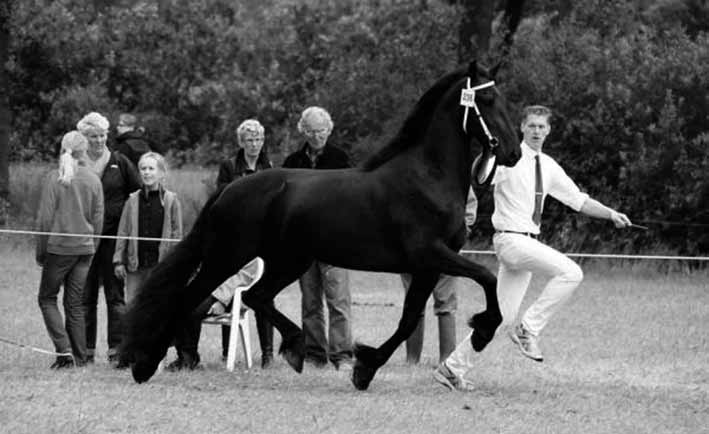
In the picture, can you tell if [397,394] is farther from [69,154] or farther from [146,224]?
[69,154]

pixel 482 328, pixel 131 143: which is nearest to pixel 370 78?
pixel 131 143

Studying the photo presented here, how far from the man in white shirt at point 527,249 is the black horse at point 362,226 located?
445mm

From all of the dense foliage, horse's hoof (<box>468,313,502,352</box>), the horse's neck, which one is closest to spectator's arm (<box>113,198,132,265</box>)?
the horse's neck

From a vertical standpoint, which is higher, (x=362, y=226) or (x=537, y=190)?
(x=537, y=190)

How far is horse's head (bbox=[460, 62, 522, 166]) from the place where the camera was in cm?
931

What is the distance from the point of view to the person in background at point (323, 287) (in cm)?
1161

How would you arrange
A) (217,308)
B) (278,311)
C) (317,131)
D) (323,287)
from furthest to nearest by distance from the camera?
1. (323,287)
2. (317,131)
3. (217,308)
4. (278,311)

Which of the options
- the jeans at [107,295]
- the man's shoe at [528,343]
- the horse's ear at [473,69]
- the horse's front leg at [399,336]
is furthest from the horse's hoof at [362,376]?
the jeans at [107,295]

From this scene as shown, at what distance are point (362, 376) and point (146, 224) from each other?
265 cm

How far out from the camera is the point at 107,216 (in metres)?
12.0

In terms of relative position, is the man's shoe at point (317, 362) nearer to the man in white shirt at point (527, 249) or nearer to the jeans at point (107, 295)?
the jeans at point (107, 295)

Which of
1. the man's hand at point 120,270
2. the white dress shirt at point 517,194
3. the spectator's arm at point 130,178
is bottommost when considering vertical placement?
the man's hand at point 120,270

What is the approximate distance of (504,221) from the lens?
9.84 m

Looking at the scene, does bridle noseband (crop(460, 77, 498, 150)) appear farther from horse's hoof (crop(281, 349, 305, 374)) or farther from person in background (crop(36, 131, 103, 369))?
person in background (crop(36, 131, 103, 369))
